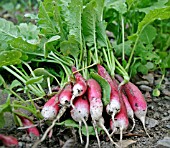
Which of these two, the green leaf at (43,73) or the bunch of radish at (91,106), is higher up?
the green leaf at (43,73)

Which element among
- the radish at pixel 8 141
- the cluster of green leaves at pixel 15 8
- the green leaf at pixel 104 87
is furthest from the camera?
the cluster of green leaves at pixel 15 8

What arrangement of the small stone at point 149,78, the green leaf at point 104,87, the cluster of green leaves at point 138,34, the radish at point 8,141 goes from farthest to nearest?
the small stone at point 149,78, the cluster of green leaves at point 138,34, the green leaf at point 104,87, the radish at point 8,141

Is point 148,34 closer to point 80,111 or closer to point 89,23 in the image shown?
point 89,23

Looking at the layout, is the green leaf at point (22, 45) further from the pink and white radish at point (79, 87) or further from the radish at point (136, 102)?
the radish at point (136, 102)

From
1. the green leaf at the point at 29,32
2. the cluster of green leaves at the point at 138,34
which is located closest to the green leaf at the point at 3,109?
the green leaf at the point at 29,32

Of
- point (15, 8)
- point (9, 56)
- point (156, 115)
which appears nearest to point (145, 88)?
point (156, 115)

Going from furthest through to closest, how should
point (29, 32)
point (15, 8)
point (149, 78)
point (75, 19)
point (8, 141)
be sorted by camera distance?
point (15, 8)
point (149, 78)
point (29, 32)
point (75, 19)
point (8, 141)

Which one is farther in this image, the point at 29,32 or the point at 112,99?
the point at 29,32
